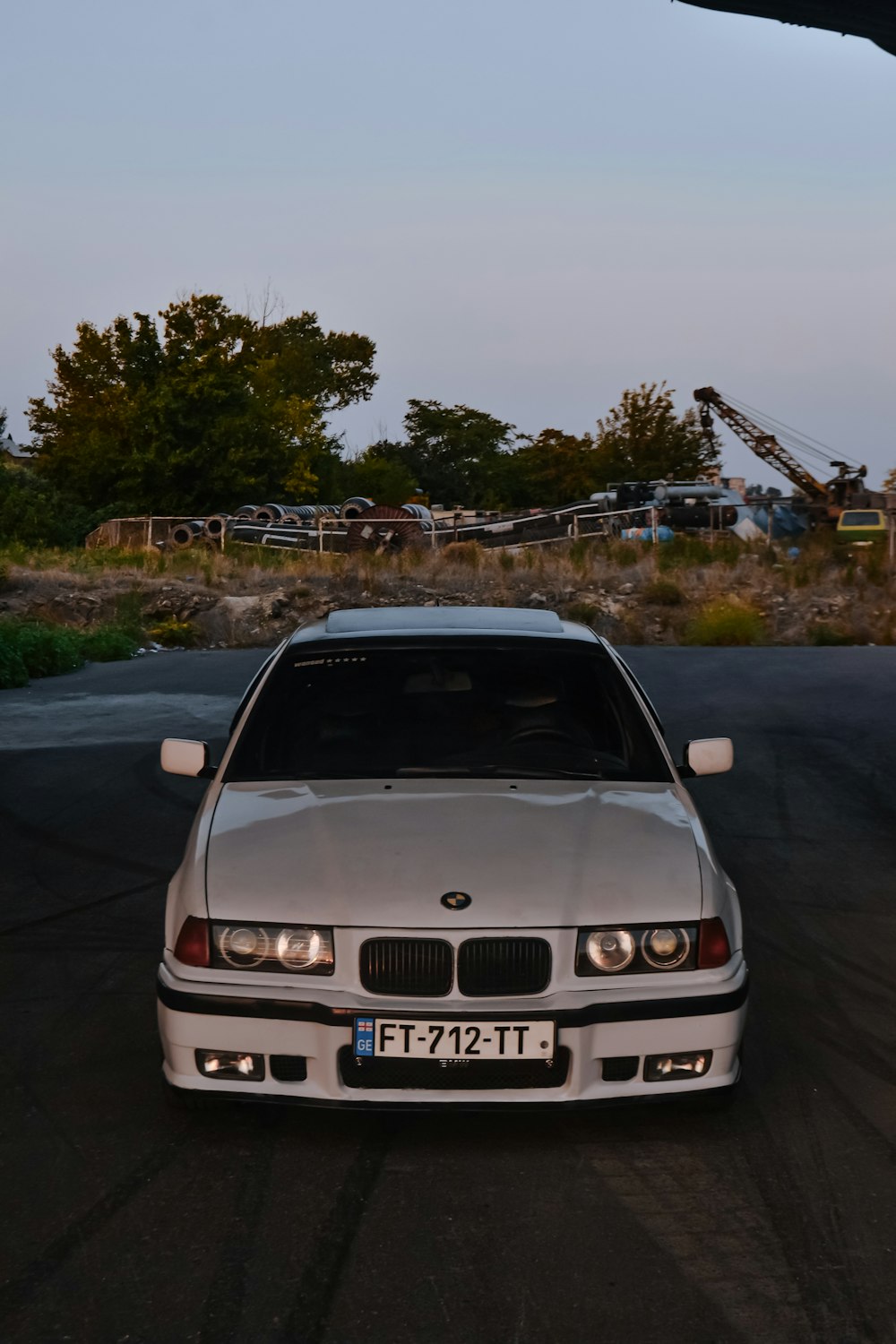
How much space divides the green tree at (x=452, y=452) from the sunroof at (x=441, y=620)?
3704 inches

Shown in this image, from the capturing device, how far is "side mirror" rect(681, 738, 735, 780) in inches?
208

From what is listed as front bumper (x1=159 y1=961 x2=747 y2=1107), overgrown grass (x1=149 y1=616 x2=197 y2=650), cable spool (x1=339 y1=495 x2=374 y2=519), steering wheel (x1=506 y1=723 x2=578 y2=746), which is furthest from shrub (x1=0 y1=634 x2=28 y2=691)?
cable spool (x1=339 y1=495 x2=374 y2=519)

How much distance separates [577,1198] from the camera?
145 inches

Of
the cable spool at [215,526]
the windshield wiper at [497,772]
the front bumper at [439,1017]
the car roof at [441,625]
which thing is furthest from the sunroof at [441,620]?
the cable spool at [215,526]

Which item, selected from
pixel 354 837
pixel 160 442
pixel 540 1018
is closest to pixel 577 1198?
pixel 540 1018

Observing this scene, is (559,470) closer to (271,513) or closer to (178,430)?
(178,430)

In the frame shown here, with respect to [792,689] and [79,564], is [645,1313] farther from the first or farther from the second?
[79,564]

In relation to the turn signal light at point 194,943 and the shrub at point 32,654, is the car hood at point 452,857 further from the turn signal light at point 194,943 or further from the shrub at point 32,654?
the shrub at point 32,654

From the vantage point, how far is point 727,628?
26953 mm

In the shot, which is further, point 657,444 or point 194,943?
point 657,444

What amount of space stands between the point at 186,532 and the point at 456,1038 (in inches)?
1590

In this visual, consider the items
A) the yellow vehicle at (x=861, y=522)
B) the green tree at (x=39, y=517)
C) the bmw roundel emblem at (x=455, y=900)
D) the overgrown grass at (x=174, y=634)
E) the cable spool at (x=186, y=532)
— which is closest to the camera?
the bmw roundel emblem at (x=455, y=900)

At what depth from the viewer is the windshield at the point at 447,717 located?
4.98 metres

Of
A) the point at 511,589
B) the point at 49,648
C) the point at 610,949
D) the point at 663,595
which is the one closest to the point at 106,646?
the point at 49,648
